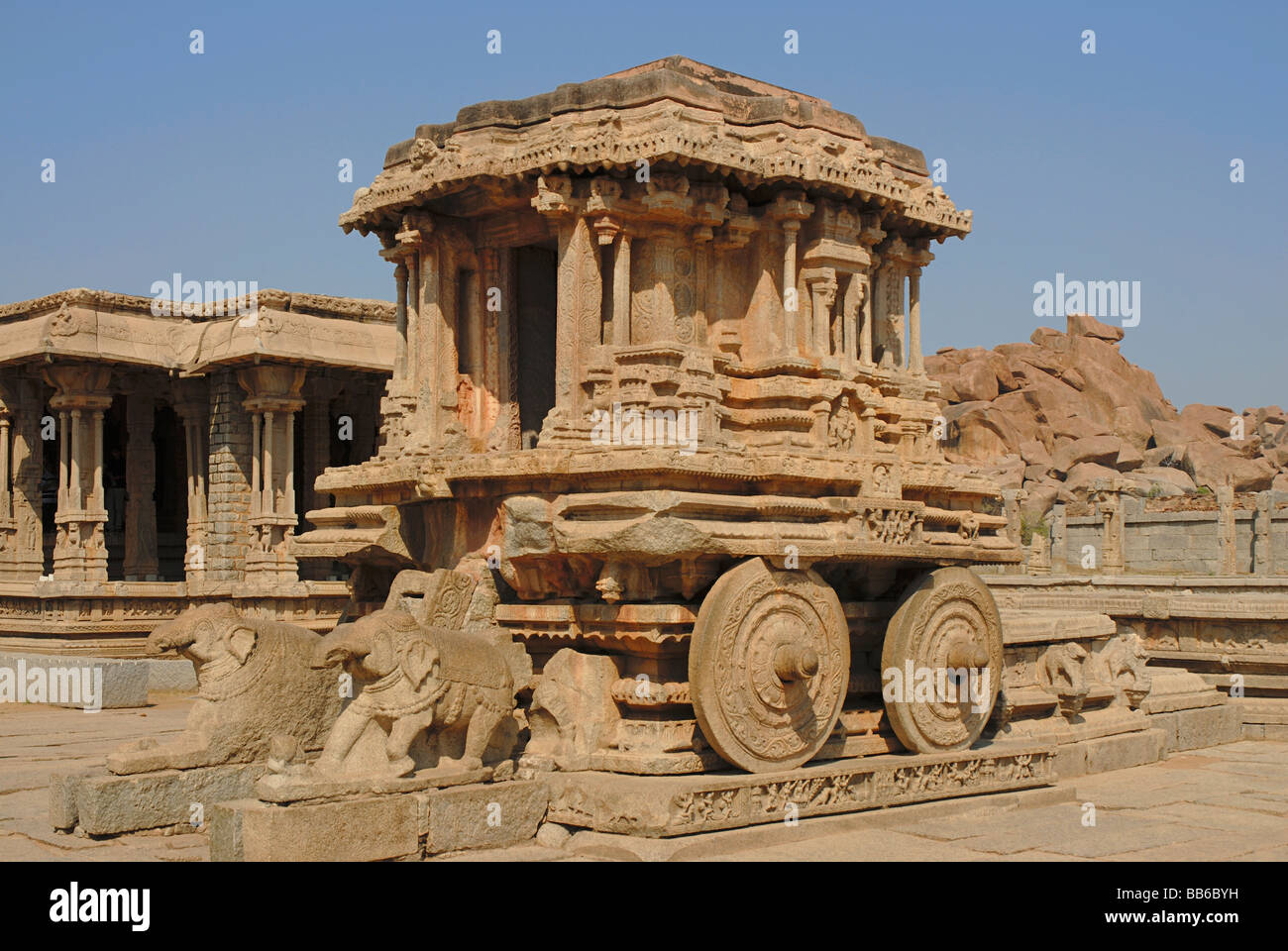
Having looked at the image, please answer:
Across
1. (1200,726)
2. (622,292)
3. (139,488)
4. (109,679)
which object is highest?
(622,292)

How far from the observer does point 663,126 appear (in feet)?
33.3

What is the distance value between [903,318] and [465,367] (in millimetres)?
4040

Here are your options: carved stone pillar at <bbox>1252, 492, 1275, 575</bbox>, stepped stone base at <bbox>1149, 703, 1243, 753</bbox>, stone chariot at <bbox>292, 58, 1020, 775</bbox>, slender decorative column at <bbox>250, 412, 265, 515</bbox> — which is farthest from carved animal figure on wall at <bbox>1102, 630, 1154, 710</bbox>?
carved stone pillar at <bbox>1252, 492, 1275, 575</bbox>

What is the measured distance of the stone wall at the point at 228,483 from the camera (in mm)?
22766

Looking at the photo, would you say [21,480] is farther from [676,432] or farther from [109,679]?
[676,432]

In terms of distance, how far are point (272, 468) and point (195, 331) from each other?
8.63 feet

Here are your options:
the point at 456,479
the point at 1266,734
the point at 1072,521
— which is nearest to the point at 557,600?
the point at 456,479

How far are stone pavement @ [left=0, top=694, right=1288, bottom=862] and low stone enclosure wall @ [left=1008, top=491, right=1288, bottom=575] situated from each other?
24.2 metres

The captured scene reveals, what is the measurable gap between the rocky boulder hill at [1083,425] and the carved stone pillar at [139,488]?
4111 cm

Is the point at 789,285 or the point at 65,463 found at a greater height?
the point at 789,285

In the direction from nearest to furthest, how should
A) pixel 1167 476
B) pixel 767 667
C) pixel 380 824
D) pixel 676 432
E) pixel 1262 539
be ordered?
1. pixel 380 824
2. pixel 767 667
3. pixel 676 432
4. pixel 1262 539
5. pixel 1167 476

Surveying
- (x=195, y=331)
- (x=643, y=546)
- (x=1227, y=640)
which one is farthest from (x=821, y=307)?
(x=195, y=331)

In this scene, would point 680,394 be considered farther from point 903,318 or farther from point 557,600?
point 903,318

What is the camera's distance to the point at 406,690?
26.9 ft
